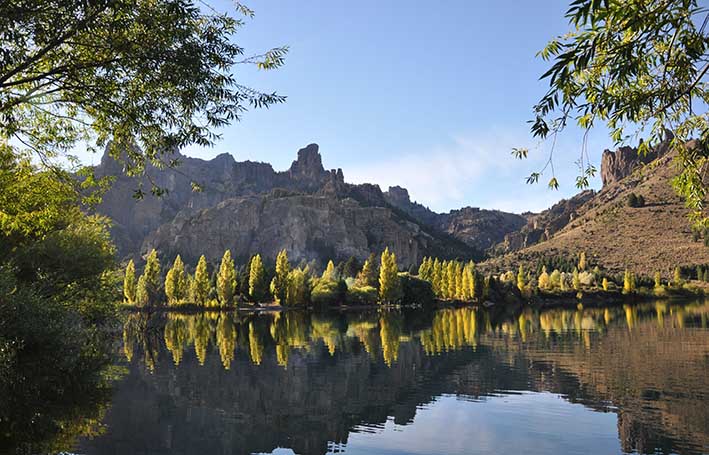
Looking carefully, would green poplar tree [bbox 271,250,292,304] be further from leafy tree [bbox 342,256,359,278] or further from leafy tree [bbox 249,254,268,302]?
leafy tree [bbox 342,256,359,278]

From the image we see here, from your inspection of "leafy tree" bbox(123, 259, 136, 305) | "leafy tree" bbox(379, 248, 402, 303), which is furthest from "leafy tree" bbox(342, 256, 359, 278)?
"leafy tree" bbox(123, 259, 136, 305)

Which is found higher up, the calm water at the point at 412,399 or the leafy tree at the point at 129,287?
the leafy tree at the point at 129,287

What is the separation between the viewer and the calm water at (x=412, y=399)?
16.2 metres

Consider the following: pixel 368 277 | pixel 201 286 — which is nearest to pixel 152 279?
pixel 201 286

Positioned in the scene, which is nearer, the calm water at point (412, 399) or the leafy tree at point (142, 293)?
the calm water at point (412, 399)

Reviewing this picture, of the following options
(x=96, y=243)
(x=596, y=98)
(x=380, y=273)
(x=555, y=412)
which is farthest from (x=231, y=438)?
(x=380, y=273)

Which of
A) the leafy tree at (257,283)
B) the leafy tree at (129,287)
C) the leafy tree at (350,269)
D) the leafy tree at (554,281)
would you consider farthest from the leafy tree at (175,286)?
the leafy tree at (554,281)

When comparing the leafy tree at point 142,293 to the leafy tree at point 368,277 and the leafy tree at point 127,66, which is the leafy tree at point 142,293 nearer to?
the leafy tree at point 368,277

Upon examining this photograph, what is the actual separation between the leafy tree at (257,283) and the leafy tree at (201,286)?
9233 mm

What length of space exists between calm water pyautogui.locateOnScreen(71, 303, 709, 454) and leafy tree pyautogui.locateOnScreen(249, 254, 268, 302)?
67.8 metres

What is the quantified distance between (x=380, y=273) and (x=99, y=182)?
99.8 m

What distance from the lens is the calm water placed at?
53.1ft

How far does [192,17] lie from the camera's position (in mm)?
9914

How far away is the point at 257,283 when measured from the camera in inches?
4323
